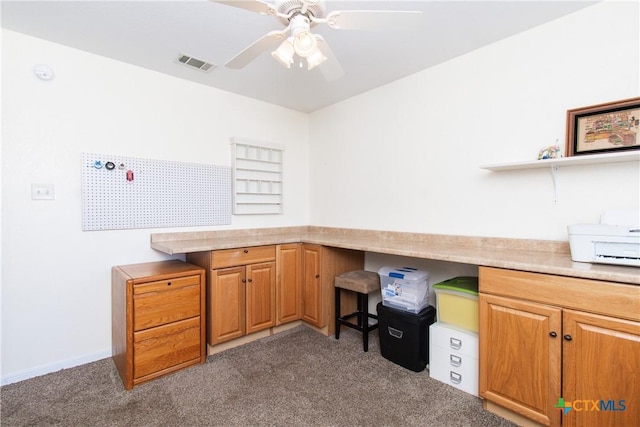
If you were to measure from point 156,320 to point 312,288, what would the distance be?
1.34 meters

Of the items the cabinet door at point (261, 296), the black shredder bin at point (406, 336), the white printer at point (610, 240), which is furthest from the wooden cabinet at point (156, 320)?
the white printer at point (610, 240)

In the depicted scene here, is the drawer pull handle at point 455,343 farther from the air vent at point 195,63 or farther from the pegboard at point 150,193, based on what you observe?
the air vent at point 195,63

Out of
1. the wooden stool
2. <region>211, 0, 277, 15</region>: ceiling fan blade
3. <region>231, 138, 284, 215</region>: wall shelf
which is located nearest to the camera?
<region>211, 0, 277, 15</region>: ceiling fan blade

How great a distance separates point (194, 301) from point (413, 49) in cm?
257

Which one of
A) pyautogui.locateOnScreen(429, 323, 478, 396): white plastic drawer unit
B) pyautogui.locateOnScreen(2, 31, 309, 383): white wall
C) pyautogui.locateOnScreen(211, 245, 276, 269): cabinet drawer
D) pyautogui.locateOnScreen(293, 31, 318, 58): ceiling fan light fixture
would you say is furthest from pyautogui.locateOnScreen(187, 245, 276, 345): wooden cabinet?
pyautogui.locateOnScreen(293, 31, 318, 58): ceiling fan light fixture

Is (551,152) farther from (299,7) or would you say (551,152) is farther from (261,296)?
(261,296)

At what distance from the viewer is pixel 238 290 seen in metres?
2.58

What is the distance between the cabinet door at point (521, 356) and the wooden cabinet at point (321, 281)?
1.40 m

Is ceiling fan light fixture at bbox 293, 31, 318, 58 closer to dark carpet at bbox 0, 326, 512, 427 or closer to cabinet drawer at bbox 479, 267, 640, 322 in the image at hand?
cabinet drawer at bbox 479, 267, 640, 322

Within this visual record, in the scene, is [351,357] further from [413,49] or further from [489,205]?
[413,49]

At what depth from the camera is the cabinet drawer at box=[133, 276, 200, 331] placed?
2.05 m

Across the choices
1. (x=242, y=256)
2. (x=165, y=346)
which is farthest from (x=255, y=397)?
(x=242, y=256)

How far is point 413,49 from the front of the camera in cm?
234

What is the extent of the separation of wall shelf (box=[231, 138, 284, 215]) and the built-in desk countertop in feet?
0.91
